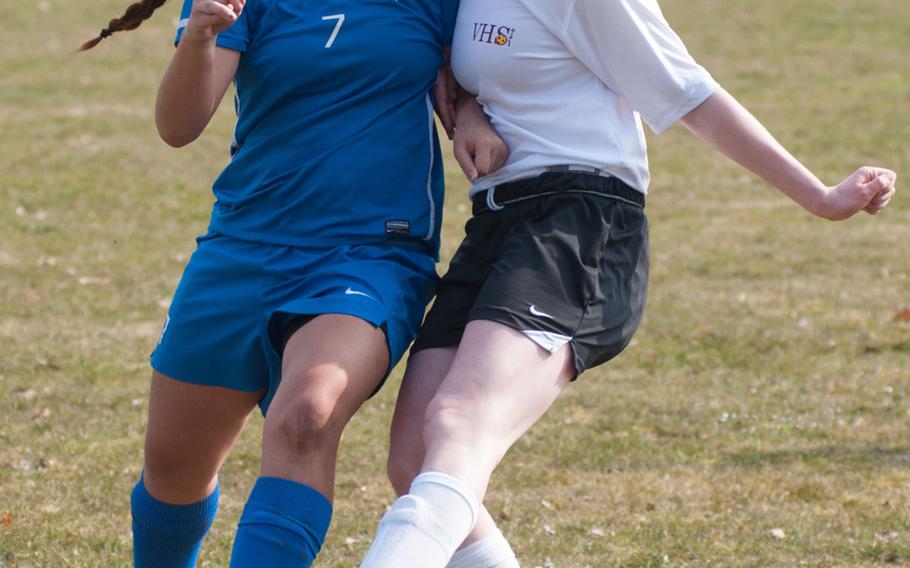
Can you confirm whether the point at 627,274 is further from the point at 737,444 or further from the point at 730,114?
the point at 737,444

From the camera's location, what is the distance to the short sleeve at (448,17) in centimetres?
345

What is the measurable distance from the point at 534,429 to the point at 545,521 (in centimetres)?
121

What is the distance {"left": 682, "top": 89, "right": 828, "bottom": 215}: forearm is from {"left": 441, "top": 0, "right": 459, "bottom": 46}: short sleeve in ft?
2.17

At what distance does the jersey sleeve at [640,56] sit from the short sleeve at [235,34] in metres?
0.75

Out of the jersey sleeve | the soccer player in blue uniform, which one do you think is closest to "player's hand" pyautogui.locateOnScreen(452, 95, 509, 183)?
the soccer player in blue uniform

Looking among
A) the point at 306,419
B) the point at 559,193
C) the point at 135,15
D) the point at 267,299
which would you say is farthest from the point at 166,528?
the point at 559,193

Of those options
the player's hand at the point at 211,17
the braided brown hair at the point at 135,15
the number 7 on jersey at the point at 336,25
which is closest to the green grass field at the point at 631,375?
the braided brown hair at the point at 135,15

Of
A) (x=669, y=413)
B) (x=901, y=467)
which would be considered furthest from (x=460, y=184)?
(x=901, y=467)

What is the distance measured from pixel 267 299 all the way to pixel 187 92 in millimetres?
506

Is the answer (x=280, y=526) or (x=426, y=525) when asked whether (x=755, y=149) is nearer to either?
(x=426, y=525)

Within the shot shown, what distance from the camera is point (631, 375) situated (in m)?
7.27

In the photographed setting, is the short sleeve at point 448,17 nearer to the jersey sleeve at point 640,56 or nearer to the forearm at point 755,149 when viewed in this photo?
the jersey sleeve at point 640,56

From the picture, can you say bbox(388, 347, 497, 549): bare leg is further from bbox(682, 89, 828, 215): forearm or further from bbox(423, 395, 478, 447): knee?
bbox(682, 89, 828, 215): forearm

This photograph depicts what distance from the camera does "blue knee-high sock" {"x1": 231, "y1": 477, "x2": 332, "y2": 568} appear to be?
2951 millimetres
